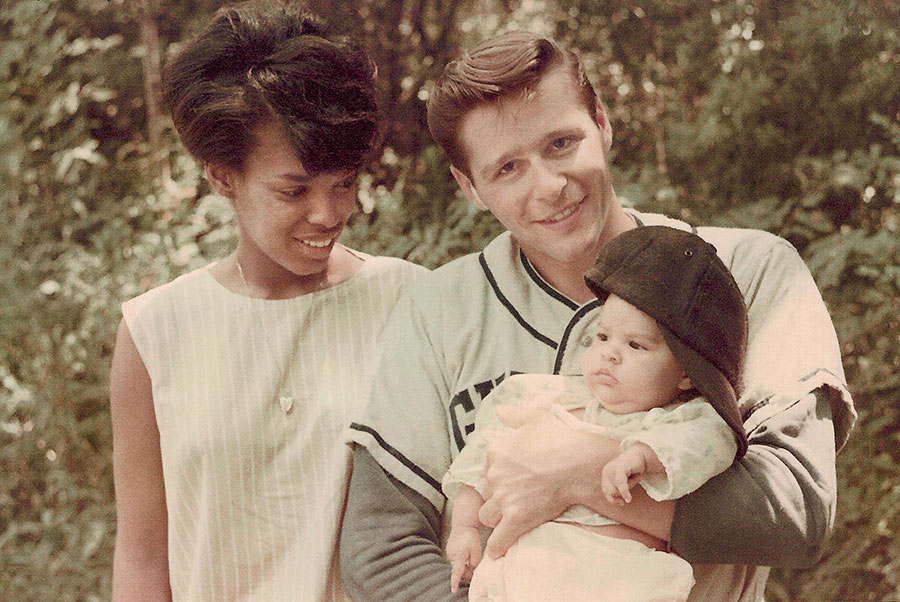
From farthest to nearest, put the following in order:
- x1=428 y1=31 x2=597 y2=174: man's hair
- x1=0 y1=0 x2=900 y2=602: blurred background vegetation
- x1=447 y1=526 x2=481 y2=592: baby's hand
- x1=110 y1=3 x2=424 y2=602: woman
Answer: x1=0 y1=0 x2=900 y2=602: blurred background vegetation
x1=110 y1=3 x2=424 y2=602: woman
x1=428 y1=31 x2=597 y2=174: man's hair
x1=447 y1=526 x2=481 y2=592: baby's hand

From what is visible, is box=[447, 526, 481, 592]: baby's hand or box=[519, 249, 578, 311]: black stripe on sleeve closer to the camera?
box=[447, 526, 481, 592]: baby's hand

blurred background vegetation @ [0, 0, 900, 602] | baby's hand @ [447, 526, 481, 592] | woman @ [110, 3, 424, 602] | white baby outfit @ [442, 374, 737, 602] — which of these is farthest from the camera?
blurred background vegetation @ [0, 0, 900, 602]

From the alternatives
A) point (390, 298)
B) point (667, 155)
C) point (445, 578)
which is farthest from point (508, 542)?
point (667, 155)

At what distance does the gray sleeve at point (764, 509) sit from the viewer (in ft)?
5.30

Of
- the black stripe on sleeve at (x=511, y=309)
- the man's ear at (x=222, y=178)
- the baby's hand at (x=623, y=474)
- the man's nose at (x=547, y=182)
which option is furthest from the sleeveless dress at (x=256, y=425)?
the baby's hand at (x=623, y=474)

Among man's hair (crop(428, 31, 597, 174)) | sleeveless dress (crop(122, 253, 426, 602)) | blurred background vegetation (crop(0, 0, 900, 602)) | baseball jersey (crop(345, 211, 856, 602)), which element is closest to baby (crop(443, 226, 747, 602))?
baseball jersey (crop(345, 211, 856, 602))

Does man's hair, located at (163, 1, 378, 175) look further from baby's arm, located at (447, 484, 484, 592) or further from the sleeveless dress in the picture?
baby's arm, located at (447, 484, 484, 592)

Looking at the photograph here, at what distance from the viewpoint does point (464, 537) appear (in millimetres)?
1780

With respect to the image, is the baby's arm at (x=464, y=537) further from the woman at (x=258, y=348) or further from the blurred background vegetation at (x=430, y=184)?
the blurred background vegetation at (x=430, y=184)

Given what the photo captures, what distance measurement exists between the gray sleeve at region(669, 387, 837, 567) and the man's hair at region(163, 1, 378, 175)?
1068mm

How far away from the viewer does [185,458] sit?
2.21 metres

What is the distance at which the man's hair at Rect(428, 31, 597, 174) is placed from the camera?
1.88m

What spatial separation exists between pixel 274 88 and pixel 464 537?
3.39 feet

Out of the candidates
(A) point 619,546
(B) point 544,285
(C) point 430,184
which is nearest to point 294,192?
(B) point 544,285
